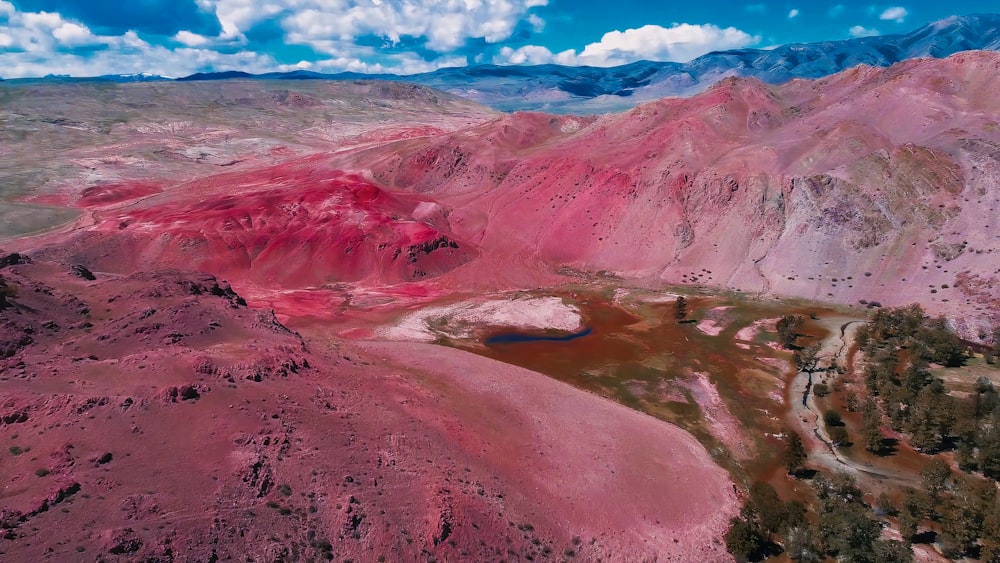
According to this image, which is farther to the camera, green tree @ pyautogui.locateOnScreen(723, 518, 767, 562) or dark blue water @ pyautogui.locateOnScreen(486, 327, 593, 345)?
dark blue water @ pyautogui.locateOnScreen(486, 327, 593, 345)

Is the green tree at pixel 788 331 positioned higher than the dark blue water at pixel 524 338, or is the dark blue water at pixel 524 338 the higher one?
the green tree at pixel 788 331

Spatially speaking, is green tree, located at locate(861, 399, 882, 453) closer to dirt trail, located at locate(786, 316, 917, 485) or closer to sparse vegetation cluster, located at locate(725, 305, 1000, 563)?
sparse vegetation cluster, located at locate(725, 305, 1000, 563)

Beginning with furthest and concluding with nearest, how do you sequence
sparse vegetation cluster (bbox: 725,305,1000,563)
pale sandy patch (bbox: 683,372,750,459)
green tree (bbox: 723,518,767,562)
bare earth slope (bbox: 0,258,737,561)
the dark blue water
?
the dark blue water → pale sandy patch (bbox: 683,372,750,459) → green tree (bbox: 723,518,767,562) → sparse vegetation cluster (bbox: 725,305,1000,563) → bare earth slope (bbox: 0,258,737,561)

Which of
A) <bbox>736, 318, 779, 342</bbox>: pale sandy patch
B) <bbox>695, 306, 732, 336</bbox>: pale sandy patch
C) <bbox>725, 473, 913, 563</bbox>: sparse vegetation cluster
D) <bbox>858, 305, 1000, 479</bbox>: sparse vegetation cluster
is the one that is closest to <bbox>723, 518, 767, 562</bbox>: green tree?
<bbox>725, 473, 913, 563</bbox>: sparse vegetation cluster

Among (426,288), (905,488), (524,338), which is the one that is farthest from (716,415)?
(426,288)

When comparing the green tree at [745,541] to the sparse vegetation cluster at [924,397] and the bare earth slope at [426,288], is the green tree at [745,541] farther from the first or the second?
the sparse vegetation cluster at [924,397]

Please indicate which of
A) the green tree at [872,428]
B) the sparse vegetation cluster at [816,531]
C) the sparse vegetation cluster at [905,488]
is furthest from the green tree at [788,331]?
the sparse vegetation cluster at [816,531]
